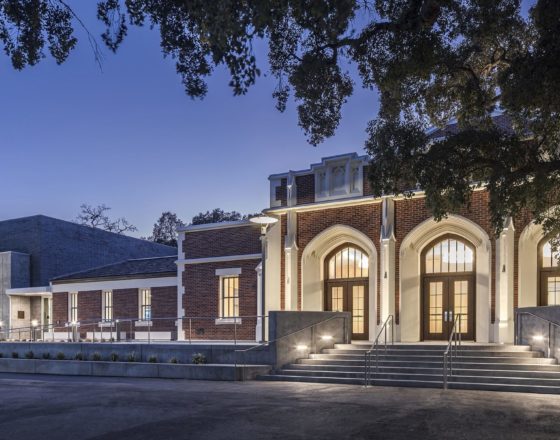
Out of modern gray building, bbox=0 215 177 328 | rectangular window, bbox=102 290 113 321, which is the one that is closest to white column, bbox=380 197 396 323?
rectangular window, bbox=102 290 113 321

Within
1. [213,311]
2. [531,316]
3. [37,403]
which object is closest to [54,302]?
[213,311]

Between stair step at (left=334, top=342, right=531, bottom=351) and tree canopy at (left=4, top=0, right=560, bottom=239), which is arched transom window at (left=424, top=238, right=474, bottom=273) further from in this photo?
tree canopy at (left=4, top=0, right=560, bottom=239)

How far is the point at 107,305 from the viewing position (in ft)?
103

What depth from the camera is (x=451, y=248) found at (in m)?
21.8

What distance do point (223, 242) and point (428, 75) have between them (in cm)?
1532

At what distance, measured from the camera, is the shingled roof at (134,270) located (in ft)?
97.9

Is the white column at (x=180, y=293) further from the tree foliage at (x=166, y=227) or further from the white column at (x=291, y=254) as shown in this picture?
the tree foliage at (x=166, y=227)

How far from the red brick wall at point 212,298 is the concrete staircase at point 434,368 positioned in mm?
5949

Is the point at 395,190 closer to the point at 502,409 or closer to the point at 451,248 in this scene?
the point at 502,409

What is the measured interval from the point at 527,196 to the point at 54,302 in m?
26.9

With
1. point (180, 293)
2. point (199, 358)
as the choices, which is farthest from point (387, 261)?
point (180, 293)

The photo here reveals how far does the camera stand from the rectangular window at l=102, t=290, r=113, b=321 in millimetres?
31206

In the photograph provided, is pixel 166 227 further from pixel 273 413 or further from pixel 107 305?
pixel 273 413

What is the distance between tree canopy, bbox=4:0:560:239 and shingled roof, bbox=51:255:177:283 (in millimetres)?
17453
